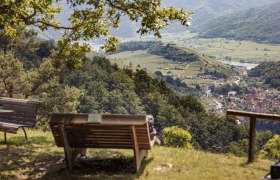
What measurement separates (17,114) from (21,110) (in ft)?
0.73

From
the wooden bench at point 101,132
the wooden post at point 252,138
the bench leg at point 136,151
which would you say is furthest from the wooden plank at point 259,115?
the bench leg at point 136,151

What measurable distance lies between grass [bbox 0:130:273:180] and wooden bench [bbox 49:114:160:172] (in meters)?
0.39

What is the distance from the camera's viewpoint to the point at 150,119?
8172mm

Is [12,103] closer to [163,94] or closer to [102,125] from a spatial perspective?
[102,125]

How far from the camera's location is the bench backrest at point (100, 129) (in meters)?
7.24

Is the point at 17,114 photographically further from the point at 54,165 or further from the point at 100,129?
the point at 100,129

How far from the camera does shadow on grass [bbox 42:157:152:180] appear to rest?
7.78 metres

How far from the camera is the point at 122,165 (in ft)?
28.4

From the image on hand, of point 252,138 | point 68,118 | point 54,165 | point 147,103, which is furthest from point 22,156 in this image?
point 147,103

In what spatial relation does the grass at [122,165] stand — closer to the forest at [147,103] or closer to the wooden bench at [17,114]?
the wooden bench at [17,114]

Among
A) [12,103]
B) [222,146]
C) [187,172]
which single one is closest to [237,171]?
[187,172]

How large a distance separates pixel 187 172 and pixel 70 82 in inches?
3460

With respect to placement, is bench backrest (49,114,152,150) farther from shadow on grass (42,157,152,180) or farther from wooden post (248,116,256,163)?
wooden post (248,116,256,163)

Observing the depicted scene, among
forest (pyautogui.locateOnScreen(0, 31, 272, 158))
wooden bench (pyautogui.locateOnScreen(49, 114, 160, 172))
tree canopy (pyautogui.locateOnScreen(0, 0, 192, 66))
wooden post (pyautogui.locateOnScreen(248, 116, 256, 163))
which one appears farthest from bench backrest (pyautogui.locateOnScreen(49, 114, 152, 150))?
forest (pyautogui.locateOnScreen(0, 31, 272, 158))
